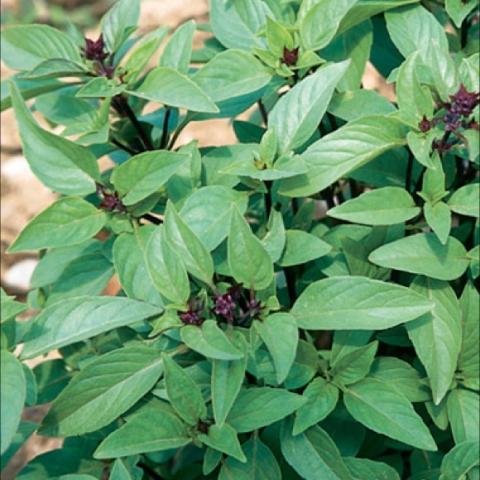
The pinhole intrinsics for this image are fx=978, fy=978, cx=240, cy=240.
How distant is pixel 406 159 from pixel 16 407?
77 centimetres

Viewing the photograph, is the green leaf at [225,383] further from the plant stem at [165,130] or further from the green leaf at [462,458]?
the plant stem at [165,130]

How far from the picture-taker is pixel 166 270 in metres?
1.32

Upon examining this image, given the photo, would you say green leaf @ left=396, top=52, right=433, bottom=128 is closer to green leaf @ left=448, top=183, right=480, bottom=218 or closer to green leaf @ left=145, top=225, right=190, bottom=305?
green leaf @ left=448, top=183, right=480, bottom=218

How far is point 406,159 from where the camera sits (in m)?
Result: 1.60

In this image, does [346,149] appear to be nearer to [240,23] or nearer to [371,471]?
[240,23]

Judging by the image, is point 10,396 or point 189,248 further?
point 189,248

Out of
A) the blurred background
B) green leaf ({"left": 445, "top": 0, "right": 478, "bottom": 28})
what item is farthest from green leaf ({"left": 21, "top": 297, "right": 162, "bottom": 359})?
the blurred background

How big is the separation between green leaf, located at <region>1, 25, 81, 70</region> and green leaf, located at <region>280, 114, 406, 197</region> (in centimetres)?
43

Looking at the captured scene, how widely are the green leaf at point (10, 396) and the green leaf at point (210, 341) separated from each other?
22 centimetres

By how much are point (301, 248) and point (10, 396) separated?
0.49m

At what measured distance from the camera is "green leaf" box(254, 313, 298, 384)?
1268 mm

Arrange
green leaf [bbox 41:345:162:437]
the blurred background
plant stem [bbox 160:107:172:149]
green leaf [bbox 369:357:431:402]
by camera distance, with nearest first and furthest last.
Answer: green leaf [bbox 41:345:162:437]
green leaf [bbox 369:357:431:402]
plant stem [bbox 160:107:172:149]
the blurred background

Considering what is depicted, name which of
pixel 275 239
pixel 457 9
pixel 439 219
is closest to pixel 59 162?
pixel 275 239

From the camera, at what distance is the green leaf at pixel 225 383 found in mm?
1253
